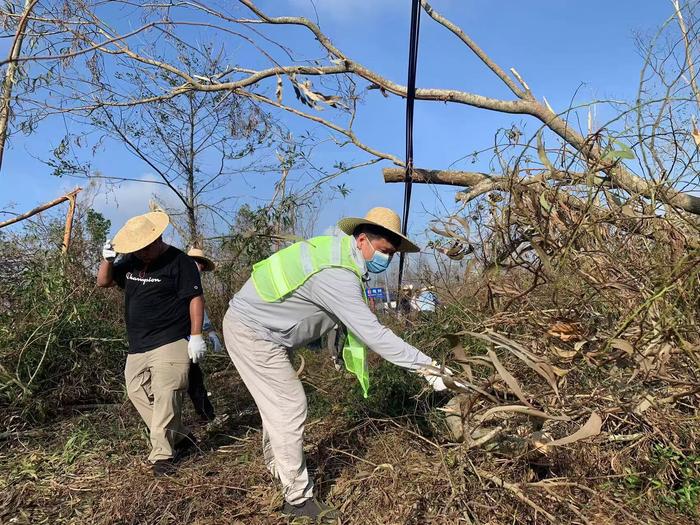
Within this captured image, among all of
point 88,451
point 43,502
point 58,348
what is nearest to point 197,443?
point 88,451

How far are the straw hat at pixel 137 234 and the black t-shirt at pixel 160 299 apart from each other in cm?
19

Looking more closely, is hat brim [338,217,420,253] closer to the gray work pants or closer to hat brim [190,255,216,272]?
the gray work pants

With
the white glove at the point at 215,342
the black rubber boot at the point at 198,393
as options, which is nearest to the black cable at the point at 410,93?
the black rubber boot at the point at 198,393

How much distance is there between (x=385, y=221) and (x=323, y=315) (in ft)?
1.87

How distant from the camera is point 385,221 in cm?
275

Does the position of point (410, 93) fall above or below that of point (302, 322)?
above

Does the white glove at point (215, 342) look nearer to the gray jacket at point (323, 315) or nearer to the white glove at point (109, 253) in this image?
the white glove at point (109, 253)

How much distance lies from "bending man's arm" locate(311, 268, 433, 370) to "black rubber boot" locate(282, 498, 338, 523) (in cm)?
79

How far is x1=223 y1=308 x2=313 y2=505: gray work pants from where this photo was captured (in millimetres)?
2732

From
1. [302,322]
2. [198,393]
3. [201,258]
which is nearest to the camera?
[302,322]

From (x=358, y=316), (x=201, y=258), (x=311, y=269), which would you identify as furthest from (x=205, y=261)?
(x=358, y=316)

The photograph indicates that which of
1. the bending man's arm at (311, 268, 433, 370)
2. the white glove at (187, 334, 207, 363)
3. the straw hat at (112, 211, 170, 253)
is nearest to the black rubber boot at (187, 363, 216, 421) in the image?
the white glove at (187, 334, 207, 363)

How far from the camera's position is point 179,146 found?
9102 millimetres

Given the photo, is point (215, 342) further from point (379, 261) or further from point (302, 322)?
point (379, 261)
